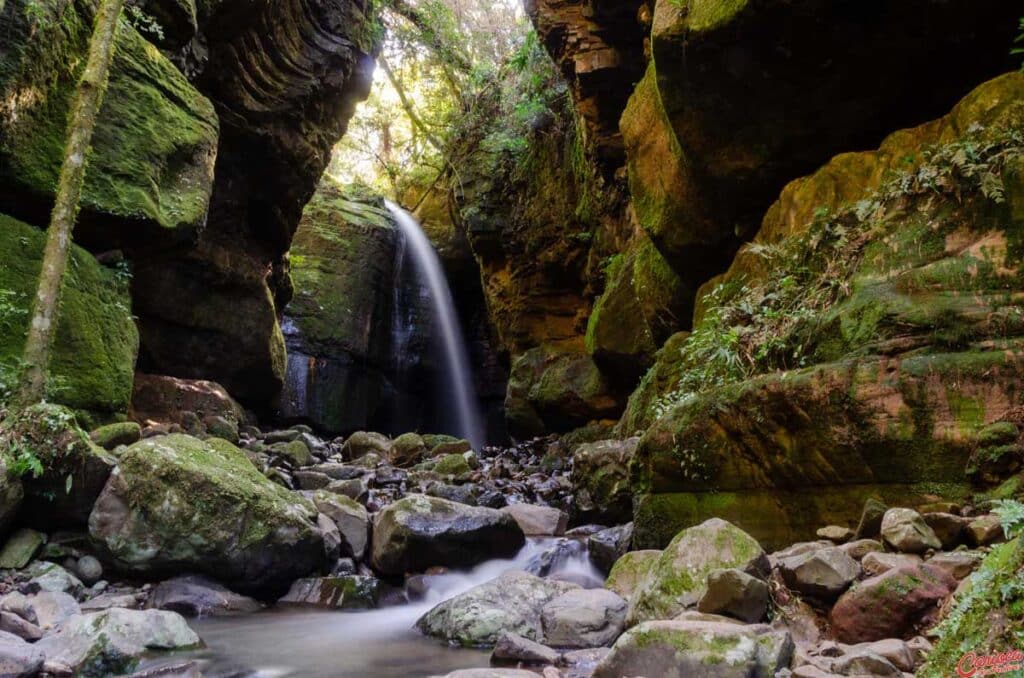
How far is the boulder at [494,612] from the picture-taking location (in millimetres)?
4199

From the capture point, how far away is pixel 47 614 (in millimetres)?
4023

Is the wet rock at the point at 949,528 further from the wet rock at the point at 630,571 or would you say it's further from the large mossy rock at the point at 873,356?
the wet rock at the point at 630,571

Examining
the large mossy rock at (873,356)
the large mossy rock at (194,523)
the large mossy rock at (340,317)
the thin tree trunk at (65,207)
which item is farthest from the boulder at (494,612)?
the large mossy rock at (340,317)

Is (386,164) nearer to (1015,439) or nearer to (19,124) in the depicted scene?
(19,124)

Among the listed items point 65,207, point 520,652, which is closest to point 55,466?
point 65,207

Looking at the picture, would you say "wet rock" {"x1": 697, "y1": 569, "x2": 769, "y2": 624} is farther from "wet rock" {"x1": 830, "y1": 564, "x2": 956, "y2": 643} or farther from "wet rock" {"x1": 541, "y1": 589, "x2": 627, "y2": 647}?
"wet rock" {"x1": 541, "y1": 589, "x2": 627, "y2": 647}

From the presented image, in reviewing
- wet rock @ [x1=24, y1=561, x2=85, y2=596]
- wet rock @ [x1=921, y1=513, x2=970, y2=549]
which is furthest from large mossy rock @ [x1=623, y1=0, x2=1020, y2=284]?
wet rock @ [x1=24, y1=561, x2=85, y2=596]

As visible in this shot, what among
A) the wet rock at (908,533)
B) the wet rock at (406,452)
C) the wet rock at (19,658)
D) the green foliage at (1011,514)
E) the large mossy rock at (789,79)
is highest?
the large mossy rock at (789,79)

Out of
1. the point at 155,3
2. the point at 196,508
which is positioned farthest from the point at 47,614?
the point at 155,3

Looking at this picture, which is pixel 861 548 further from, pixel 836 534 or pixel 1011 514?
pixel 1011 514

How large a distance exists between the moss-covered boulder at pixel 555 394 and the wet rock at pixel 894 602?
996 centimetres

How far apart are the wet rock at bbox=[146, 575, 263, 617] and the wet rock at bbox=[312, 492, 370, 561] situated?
119cm

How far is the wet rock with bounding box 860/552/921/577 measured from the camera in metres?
2.96

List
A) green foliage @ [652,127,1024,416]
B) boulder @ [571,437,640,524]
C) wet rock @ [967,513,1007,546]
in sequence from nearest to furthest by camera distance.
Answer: wet rock @ [967,513,1007,546] → green foliage @ [652,127,1024,416] → boulder @ [571,437,640,524]
